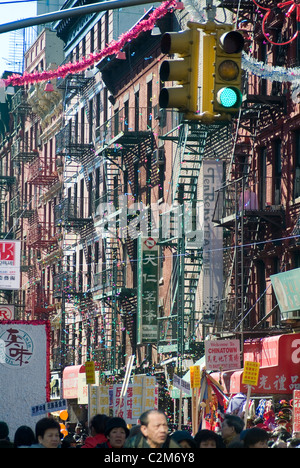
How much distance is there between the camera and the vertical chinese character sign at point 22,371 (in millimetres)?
16094

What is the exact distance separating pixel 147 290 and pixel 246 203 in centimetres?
846

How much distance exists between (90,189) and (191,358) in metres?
16.8

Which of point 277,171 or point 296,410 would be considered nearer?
point 296,410

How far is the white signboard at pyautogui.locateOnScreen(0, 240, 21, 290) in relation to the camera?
30.5m

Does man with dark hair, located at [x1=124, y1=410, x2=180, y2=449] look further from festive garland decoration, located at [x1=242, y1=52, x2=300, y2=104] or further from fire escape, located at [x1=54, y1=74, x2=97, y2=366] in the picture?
fire escape, located at [x1=54, y1=74, x2=97, y2=366]

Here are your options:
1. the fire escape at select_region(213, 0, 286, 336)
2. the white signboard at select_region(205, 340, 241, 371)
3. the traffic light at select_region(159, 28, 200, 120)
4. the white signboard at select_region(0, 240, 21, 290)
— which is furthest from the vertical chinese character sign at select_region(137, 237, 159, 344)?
the traffic light at select_region(159, 28, 200, 120)

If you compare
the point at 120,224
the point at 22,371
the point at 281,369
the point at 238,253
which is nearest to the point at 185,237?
the point at 238,253

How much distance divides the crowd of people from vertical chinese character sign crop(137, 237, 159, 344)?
20.3 m

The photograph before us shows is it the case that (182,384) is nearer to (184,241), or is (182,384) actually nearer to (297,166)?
(297,166)

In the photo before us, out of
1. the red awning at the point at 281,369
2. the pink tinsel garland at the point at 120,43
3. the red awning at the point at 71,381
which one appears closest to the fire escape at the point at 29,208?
the red awning at the point at 71,381

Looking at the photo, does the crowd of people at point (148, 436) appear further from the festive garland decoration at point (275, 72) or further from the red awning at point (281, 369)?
the festive garland decoration at point (275, 72)

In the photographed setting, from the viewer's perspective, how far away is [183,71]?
31.4 ft
